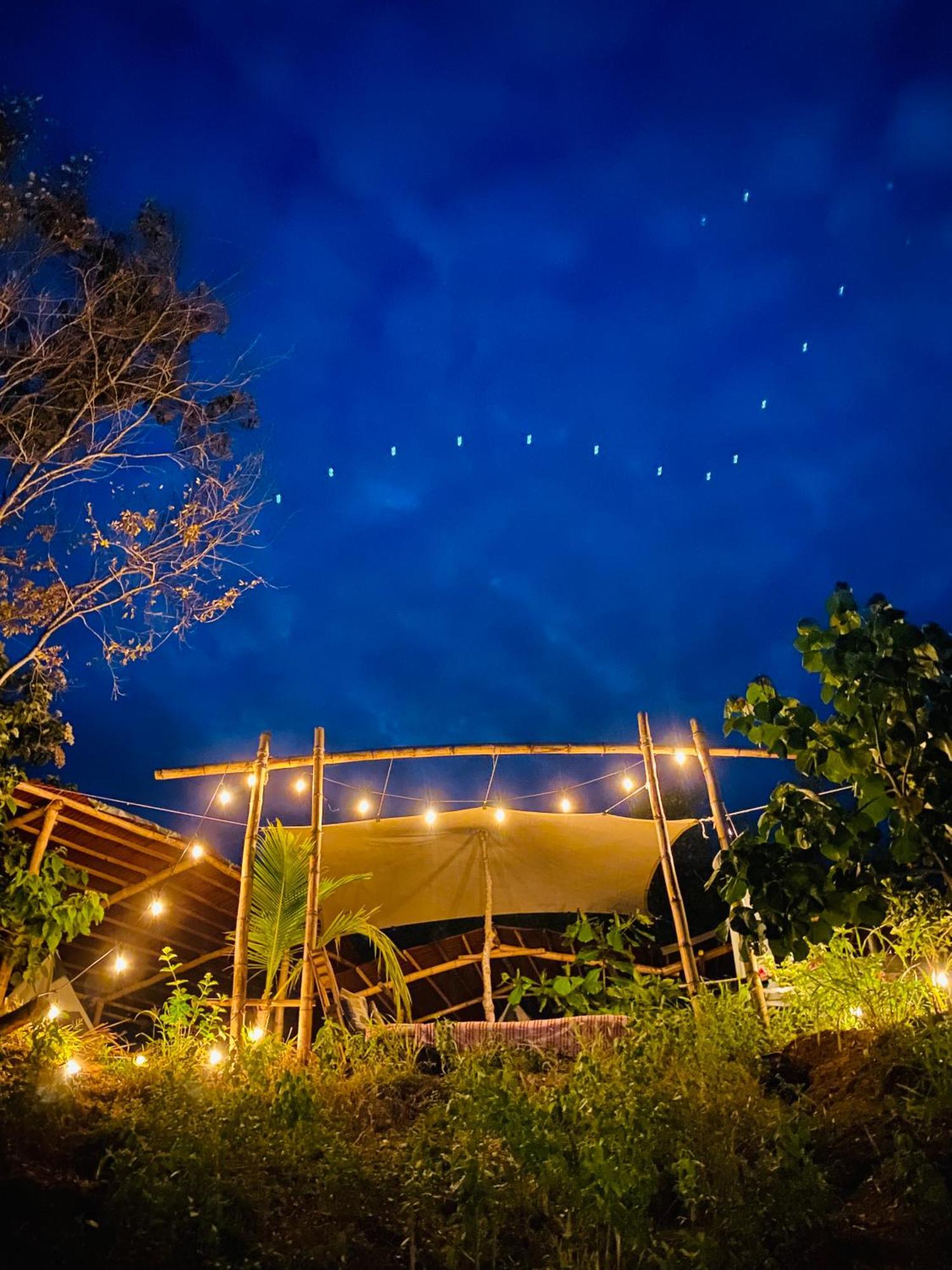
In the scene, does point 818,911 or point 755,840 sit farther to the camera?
point 755,840

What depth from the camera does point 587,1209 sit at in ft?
9.02

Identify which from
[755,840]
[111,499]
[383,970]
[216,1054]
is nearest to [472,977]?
[383,970]

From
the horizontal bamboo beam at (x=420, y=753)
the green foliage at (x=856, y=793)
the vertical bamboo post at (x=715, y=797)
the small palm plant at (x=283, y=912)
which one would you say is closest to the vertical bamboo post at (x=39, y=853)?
the horizontal bamboo beam at (x=420, y=753)

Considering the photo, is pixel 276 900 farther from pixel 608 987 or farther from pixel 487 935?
pixel 487 935

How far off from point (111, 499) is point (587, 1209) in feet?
23.8

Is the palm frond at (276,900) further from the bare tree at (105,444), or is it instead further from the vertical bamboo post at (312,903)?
the bare tree at (105,444)

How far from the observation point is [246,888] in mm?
6516

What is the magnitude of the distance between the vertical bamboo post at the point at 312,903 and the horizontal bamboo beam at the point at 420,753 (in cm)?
28

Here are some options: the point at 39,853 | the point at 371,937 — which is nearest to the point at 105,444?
the point at 39,853

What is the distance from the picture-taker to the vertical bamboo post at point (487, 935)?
27.9ft

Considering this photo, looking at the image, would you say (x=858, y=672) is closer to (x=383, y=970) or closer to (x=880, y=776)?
(x=880, y=776)

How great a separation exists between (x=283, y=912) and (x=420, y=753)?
190 cm

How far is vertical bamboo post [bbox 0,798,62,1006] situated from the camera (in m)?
5.75

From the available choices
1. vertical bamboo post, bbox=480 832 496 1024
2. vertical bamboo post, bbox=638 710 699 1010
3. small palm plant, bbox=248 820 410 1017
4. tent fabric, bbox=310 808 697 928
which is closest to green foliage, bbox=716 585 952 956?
vertical bamboo post, bbox=638 710 699 1010
